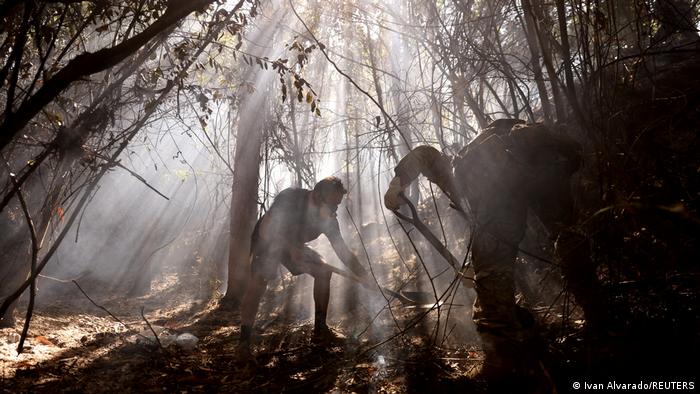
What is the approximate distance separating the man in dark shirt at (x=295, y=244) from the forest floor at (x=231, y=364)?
14.1 inches

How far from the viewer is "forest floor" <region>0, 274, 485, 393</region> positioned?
7.52 feet

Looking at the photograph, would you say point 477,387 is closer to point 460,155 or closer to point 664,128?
point 460,155

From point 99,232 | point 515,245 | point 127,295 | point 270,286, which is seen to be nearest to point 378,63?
point 270,286

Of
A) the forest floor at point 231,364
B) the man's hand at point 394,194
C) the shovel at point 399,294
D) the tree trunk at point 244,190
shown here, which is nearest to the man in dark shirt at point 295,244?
the shovel at point 399,294

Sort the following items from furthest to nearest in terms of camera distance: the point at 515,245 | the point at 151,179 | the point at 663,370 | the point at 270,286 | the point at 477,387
→ the point at 151,179 → the point at 270,286 → the point at 515,245 → the point at 477,387 → the point at 663,370

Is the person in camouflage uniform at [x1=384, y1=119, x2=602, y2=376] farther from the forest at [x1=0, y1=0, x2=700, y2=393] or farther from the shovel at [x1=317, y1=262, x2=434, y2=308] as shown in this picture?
the shovel at [x1=317, y1=262, x2=434, y2=308]

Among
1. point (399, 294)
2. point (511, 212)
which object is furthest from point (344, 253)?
point (511, 212)

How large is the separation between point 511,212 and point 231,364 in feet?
7.62

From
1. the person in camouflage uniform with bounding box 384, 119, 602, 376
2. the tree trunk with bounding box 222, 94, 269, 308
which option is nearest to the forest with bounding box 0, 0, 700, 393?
the person in camouflage uniform with bounding box 384, 119, 602, 376

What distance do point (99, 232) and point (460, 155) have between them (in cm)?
1149

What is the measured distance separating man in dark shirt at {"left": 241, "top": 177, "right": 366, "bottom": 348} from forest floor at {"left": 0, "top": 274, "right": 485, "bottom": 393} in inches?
14.1

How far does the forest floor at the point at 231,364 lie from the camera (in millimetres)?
2291

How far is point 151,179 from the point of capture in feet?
43.8

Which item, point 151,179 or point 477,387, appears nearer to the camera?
point 477,387
